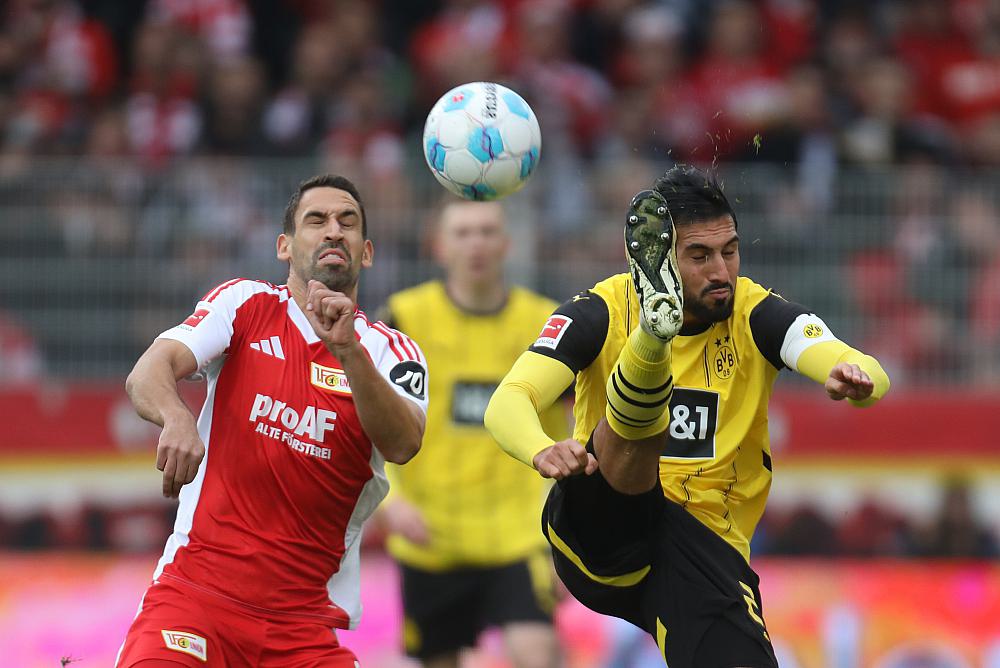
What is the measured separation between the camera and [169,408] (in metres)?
5.22

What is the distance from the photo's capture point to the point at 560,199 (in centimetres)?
1110

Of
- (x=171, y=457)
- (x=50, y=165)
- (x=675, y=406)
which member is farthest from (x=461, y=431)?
(x=50, y=165)

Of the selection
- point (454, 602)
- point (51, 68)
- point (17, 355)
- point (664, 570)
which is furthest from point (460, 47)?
point (664, 570)

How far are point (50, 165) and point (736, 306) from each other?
6.68 metres

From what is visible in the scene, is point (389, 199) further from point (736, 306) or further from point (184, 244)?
point (736, 306)

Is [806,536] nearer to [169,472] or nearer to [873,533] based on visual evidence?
[873,533]

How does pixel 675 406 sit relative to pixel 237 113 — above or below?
below

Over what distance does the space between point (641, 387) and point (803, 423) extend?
6446mm

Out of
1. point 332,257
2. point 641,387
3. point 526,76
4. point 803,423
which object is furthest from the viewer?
point 526,76

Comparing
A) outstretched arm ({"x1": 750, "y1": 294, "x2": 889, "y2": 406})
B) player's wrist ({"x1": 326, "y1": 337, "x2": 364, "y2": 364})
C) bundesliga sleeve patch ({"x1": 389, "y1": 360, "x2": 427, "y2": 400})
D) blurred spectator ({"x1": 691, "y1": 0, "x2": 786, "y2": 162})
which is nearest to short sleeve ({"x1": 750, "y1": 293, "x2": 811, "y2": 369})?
outstretched arm ({"x1": 750, "y1": 294, "x2": 889, "y2": 406})

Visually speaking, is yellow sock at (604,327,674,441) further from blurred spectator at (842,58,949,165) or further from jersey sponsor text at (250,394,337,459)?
blurred spectator at (842,58,949,165)

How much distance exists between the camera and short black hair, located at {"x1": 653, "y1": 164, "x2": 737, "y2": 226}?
18.7ft

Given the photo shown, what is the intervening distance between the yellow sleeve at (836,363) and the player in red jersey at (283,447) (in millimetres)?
1407

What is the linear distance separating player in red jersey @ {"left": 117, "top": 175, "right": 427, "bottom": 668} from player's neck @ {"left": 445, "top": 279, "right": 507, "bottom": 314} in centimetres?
265
